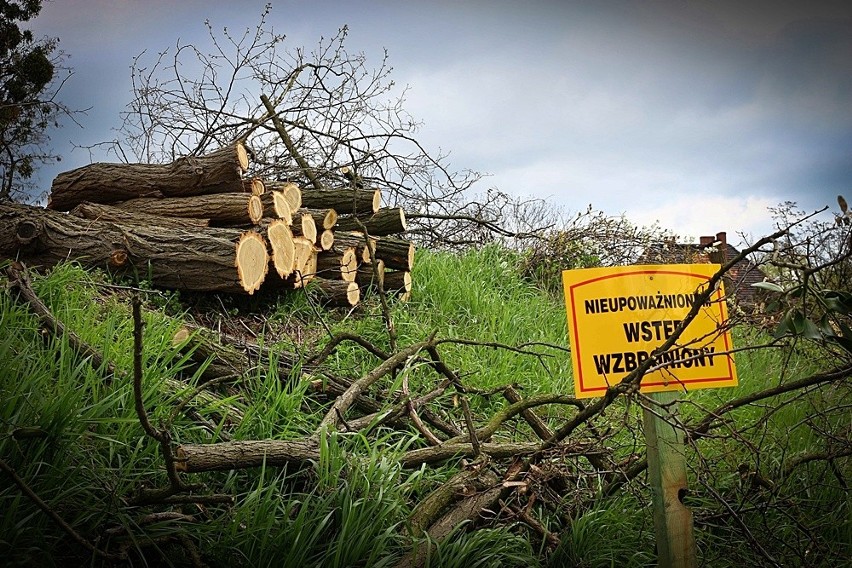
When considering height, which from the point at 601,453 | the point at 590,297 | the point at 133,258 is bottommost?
the point at 601,453

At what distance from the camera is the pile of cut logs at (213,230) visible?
479 cm

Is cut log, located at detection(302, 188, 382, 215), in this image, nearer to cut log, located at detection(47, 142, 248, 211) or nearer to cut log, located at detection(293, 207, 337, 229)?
cut log, located at detection(293, 207, 337, 229)

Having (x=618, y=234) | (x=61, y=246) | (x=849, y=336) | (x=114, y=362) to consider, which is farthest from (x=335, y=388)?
(x=618, y=234)

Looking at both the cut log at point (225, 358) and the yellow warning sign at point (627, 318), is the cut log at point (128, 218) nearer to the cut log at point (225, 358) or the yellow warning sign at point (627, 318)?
the cut log at point (225, 358)

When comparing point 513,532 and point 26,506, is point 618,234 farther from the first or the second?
point 26,506

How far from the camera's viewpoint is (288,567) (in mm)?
2078

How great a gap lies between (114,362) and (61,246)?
2161mm

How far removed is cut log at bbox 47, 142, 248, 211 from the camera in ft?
18.9

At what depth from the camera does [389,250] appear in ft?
19.8

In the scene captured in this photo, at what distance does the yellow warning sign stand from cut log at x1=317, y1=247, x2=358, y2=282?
355 cm

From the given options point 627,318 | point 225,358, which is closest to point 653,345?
point 627,318

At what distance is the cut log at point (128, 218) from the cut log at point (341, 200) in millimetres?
1037

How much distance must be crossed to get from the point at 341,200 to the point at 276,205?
2.72ft

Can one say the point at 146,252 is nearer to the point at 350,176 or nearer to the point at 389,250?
the point at 389,250
